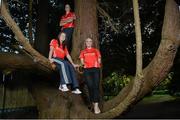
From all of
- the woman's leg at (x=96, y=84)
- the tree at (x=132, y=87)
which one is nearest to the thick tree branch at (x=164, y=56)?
the tree at (x=132, y=87)

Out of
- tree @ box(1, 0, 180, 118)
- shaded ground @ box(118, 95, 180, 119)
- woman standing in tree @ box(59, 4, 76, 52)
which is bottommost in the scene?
shaded ground @ box(118, 95, 180, 119)

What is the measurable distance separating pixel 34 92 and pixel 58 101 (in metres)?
1.21

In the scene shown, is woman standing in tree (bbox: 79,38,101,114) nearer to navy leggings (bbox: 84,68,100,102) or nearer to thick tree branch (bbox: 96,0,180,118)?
navy leggings (bbox: 84,68,100,102)

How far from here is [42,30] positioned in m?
10.8

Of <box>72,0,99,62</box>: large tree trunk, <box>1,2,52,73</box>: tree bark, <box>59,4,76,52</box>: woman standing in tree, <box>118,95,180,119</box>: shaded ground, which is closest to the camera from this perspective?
<box>1,2,52,73</box>: tree bark

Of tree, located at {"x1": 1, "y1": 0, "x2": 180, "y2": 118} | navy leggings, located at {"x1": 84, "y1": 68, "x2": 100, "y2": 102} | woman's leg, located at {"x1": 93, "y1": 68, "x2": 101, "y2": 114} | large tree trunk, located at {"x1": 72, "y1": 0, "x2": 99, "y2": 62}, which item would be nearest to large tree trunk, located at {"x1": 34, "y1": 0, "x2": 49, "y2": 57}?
large tree trunk, located at {"x1": 72, "y1": 0, "x2": 99, "y2": 62}

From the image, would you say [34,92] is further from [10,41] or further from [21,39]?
[10,41]

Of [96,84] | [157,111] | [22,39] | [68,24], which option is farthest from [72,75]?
[157,111]

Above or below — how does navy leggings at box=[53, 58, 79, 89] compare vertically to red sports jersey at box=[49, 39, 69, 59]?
below

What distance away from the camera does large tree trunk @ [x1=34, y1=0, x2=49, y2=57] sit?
1039cm

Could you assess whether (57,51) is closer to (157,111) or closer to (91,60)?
(91,60)

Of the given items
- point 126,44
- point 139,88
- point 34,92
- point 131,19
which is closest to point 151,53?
point 126,44

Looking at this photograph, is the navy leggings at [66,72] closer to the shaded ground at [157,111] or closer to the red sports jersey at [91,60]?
the red sports jersey at [91,60]

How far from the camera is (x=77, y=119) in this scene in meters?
8.60
